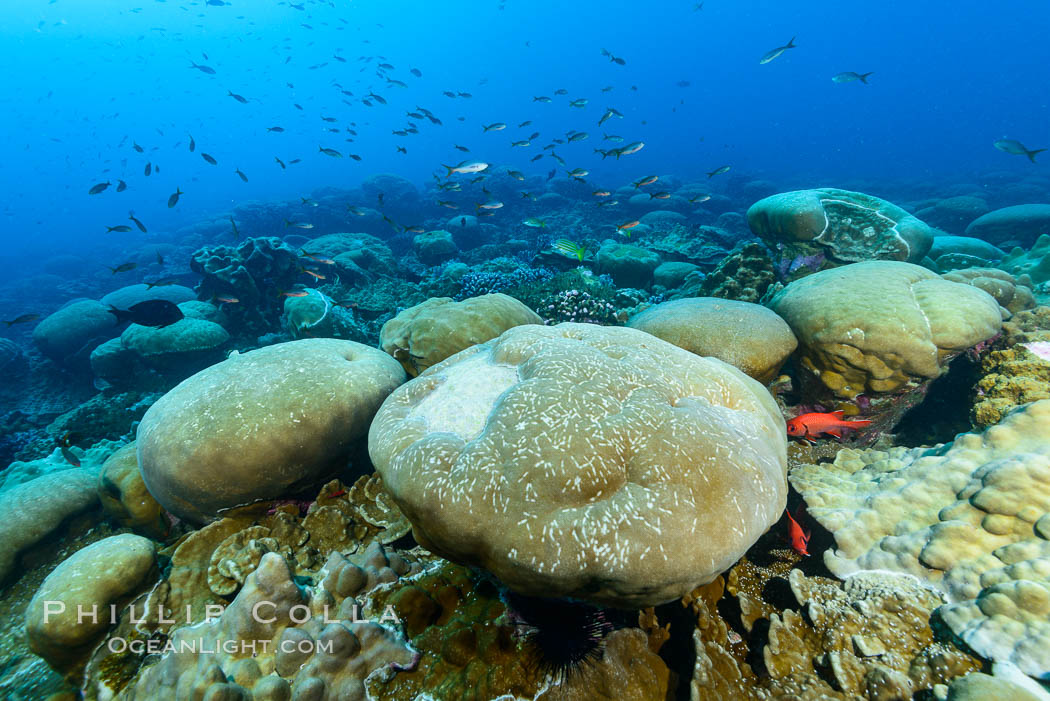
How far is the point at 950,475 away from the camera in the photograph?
106 inches

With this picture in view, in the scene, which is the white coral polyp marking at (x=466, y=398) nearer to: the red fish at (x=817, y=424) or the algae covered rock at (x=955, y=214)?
the red fish at (x=817, y=424)

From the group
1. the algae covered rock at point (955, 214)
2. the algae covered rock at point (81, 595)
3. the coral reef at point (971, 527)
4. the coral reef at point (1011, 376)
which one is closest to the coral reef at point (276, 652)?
the algae covered rock at point (81, 595)

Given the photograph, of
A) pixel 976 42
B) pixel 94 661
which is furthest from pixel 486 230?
pixel 976 42

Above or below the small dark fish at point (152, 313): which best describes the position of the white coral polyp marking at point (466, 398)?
above

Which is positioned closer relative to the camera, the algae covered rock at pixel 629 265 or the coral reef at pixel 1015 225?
the algae covered rock at pixel 629 265

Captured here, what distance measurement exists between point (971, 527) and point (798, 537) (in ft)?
2.94

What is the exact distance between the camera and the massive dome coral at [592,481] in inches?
78.7

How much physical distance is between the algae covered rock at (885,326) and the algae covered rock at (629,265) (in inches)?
266

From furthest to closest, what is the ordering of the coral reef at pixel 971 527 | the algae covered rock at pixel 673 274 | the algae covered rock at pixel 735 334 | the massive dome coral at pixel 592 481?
the algae covered rock at pixel 673 274 → the algae covered rock at pixel 735 334 → the massive dome coral at pixel 592 481 → the coral reef at pixel 971 527

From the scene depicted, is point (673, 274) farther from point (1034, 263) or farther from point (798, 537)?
point (798, 537)

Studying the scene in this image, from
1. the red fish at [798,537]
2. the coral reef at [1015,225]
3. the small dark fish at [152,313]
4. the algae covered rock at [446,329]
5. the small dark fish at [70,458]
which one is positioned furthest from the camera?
the coral reef at [1015,225]

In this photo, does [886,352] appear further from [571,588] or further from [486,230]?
[486,230]

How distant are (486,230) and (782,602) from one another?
802 inches

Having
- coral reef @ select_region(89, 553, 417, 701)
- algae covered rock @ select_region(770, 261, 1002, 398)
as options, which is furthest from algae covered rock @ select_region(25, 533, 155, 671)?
algae covered rock @ select_region(770, 261, 1002, 398)
